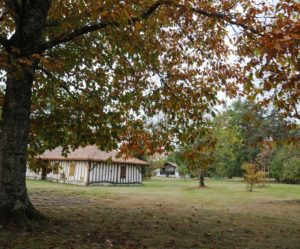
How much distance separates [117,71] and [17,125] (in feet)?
12.4

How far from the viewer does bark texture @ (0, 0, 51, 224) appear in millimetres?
8094

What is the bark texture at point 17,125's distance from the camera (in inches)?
319

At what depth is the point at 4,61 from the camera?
267 inches

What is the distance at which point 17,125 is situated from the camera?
27.2ft

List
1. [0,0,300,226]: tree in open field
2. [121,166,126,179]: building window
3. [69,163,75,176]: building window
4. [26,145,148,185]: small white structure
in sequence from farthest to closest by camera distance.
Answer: [121,166,126,179]: building window → [69,163,75,176]: building window → [26,145,148,185]: small white structure → [0,0,300,226]: tree in open field

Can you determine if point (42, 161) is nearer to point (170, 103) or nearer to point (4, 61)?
point (170, 103)

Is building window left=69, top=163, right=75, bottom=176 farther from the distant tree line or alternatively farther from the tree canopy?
the tree canopy

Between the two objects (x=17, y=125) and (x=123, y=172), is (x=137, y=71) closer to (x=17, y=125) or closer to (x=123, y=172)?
(x=17, y=125)

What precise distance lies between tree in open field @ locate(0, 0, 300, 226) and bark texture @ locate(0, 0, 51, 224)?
0.08 ft

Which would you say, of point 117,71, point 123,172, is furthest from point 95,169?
point 117,71

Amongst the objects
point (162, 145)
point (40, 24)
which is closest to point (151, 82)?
point (162, 145)

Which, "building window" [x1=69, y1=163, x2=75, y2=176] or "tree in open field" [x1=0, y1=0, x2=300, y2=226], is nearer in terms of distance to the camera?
"tree in open field" [x1=0, y1=0, x2=300, y2=226]

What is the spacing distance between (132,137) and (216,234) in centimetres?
361

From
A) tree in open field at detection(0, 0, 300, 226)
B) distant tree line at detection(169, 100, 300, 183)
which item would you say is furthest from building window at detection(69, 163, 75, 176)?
tree in open field at detection(0, 0, 300, 226)
